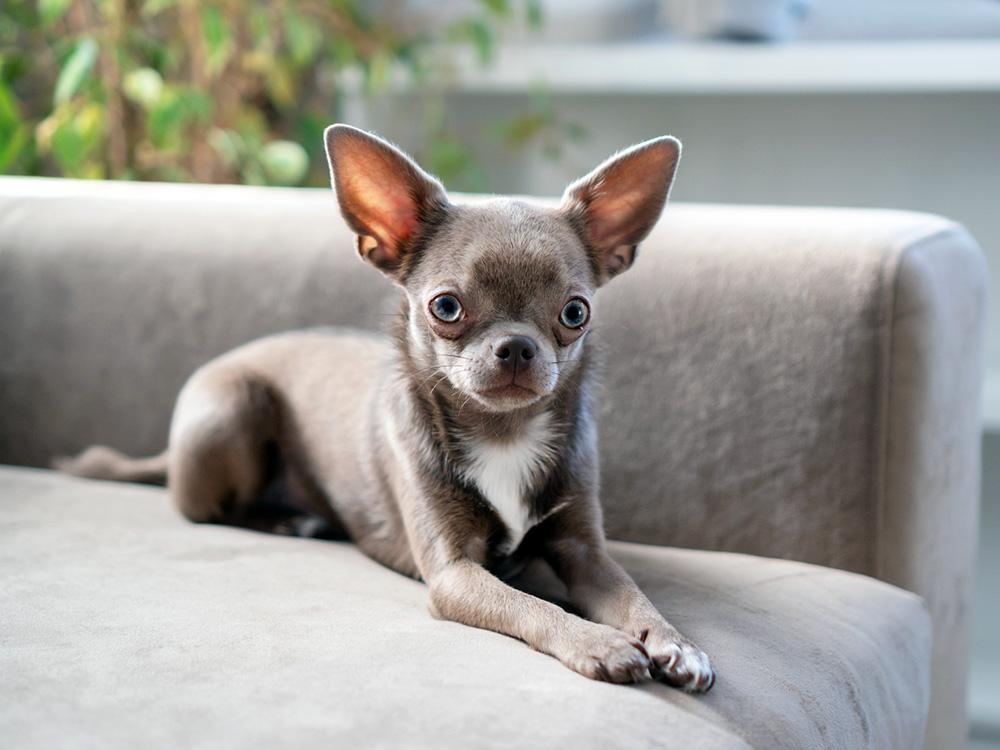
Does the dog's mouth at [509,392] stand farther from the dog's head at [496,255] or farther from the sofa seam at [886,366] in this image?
the sofa seam at [886,366]

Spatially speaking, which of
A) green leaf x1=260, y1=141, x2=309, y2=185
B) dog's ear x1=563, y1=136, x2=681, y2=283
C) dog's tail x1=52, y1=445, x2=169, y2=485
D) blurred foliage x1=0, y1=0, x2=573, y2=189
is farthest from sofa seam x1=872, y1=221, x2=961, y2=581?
green leaf x1=260, y1=141, x2=309, y2=185

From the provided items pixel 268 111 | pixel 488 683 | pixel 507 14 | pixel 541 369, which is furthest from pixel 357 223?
pixel 268 111

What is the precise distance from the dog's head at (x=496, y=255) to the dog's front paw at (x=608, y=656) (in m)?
0.30

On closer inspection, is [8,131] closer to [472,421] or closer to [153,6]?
[153,6]

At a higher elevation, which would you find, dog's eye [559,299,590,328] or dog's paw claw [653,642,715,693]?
dog's eye [559,299,590,328]

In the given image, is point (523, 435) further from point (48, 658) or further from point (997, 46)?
point (997, 46)

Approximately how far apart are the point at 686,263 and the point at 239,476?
2.48 feet

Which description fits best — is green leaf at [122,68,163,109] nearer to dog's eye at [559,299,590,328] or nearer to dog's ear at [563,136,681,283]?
dog's ear at [563,136,681,283]

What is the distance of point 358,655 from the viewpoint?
49.4 inches

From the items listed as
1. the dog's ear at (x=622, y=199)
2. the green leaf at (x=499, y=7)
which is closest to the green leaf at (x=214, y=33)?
the green leaf at (x=499, y=7)

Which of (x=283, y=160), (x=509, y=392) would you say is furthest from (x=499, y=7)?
(x=509, y=392)

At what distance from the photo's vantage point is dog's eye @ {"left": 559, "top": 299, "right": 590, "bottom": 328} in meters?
1.42

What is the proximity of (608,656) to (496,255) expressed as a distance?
0.48 metres

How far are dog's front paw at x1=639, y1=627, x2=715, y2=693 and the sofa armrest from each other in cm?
49
